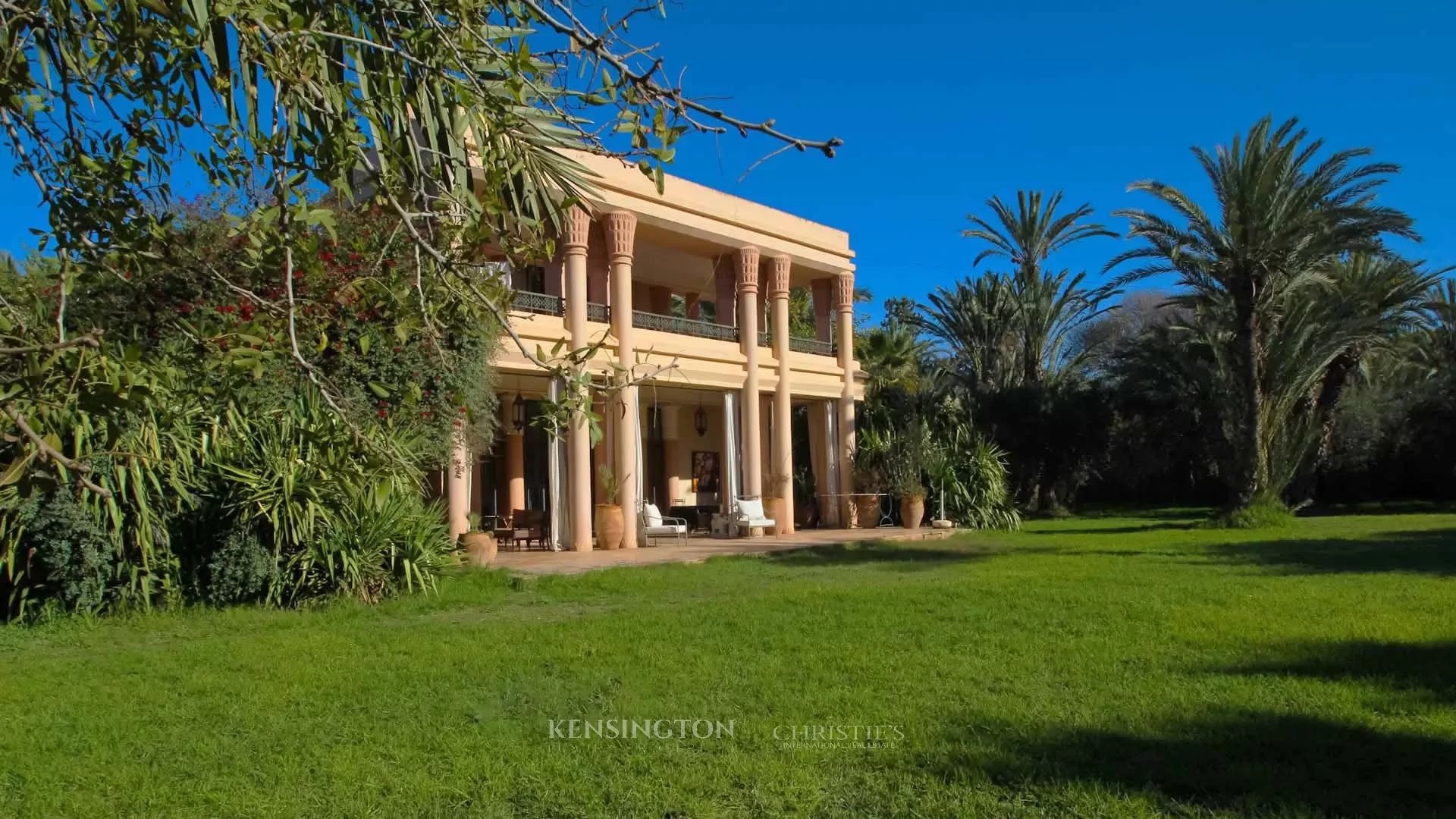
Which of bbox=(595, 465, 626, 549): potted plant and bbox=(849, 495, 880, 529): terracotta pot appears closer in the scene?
bbox=(595, 465, 626, 549): potted plant

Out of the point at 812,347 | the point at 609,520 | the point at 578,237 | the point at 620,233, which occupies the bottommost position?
the point at 609,520

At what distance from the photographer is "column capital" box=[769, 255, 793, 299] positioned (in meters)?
20.6

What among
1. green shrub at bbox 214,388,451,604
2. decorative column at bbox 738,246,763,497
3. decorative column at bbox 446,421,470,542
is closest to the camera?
green shrub at bbox 214,388,451,604

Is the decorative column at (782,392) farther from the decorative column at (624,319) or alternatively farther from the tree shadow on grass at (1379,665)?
the tree shadow on grass at (1379,665)

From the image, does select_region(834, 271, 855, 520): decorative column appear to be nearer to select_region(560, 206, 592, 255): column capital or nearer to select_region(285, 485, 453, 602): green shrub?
select_region(560, 206, 592, 255): column capital

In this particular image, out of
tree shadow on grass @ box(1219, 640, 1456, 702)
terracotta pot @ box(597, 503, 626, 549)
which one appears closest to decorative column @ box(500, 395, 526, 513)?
terracotta pot @ box(597, 503, 626, 549)

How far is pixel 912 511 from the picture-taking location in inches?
819

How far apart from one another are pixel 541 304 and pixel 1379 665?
519 inches

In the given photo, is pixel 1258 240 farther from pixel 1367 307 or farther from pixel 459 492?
pixel 459 492

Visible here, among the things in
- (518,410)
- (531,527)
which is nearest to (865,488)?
(518,410)

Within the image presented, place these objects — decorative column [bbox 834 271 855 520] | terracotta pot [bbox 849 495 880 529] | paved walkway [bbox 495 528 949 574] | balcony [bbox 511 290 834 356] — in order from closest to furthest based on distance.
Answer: paved walkway [bbox 495 528 949 574] → balcony [bbox 511 290 834 356] → terracotta pot [bbox 849 495 880 529] → decorative column [bbox 834 271 855 520]

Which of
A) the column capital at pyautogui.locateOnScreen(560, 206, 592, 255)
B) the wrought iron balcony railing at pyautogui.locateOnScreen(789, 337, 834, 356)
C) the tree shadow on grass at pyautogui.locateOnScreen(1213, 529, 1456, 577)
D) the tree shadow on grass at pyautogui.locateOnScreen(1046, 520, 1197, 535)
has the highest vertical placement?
the column capital at pyautogui.locateOnScreen(560, 206, 592, 255)

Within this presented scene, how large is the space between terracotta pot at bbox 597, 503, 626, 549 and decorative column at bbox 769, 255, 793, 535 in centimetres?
432

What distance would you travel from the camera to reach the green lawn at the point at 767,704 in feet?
13.7
